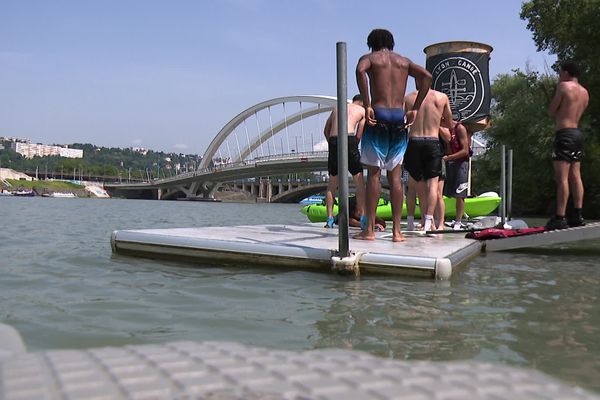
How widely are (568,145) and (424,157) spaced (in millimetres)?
1482

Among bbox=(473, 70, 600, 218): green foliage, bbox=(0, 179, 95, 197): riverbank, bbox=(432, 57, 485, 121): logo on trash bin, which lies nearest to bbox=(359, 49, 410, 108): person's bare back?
bbox=(432, 57, 485, 121): logo on trash bin

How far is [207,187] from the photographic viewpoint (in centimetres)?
8962

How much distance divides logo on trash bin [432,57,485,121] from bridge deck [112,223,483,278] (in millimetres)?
3962

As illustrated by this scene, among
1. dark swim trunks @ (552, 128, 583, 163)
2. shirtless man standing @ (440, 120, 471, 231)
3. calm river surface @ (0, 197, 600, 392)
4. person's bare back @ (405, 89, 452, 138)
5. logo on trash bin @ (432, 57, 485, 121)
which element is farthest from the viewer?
logo on trash bin @ (432, 57, 485, 121)

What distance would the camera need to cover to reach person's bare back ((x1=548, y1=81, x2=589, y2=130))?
5.84 m

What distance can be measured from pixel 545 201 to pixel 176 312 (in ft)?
97.3

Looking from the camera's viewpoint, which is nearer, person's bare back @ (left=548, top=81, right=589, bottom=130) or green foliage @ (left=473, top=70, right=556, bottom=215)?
person's bare back @ (left=548, top=81, right=589, bottom=130)

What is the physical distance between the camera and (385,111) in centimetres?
529

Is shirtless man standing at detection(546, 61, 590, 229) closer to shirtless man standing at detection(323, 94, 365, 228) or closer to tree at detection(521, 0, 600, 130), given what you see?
shirtless man standing at detection(323, 94, 365, 228)

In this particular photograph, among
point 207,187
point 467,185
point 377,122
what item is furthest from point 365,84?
point 207,187

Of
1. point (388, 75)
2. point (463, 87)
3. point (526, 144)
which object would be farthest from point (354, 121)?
point (526, 144)

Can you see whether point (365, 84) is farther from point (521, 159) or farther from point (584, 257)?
point (521, 159)

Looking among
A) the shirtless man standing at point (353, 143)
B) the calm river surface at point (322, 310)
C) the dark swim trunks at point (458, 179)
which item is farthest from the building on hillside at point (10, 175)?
the calm river surface at point (322, 310)

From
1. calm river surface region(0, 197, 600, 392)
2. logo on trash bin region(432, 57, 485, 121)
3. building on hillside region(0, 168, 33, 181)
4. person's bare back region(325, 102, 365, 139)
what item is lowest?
calm river surface region(0, 197, 600, 392)
